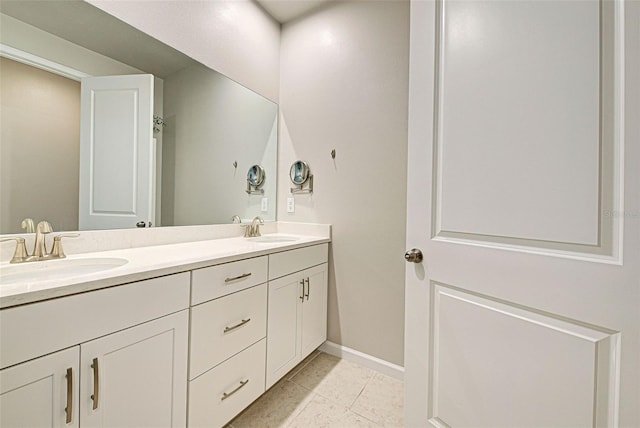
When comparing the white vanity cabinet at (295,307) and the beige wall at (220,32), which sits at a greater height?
the beige wall at (220,32)

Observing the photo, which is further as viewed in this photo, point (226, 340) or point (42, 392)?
point (226, 340)

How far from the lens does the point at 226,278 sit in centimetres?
111

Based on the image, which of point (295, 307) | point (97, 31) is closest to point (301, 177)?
point (295, 307)

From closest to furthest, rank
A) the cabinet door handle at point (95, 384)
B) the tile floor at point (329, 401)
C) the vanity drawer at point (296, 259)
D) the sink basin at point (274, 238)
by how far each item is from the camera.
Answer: the cabinet door handle at point (95, 384)
the tile floor at point (329, 401)
the vanity drawer at point (296, 259)
the sink basin at point (274, 238)

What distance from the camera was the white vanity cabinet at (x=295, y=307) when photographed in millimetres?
1378

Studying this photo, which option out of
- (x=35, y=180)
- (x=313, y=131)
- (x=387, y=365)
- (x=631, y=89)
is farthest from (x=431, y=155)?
(x=35, y=180)

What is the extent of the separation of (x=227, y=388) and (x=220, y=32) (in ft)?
6.88

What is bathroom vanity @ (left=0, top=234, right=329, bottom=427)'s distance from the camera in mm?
636

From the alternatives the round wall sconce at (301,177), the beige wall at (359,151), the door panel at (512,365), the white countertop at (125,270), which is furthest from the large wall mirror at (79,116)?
the door panel at (512,365)

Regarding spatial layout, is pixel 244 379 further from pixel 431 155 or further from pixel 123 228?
pixel 431 155

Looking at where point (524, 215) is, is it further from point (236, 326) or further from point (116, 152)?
point (116, 152)

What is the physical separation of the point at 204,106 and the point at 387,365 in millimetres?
2075

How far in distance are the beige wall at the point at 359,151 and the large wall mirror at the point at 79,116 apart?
58cm

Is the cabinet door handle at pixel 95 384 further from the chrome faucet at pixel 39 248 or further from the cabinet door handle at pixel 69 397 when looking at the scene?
the chrome faucet at pixel 39 248
